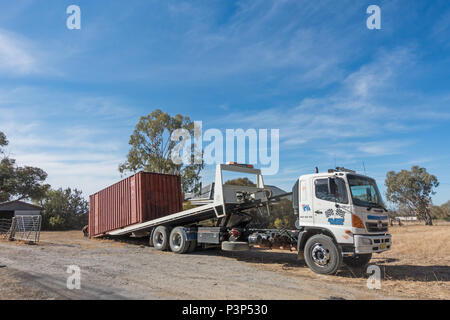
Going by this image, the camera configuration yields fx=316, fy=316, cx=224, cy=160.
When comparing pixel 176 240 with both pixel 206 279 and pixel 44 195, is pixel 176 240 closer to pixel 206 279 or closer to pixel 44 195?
pixel 206 279

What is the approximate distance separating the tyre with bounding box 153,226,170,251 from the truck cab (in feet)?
18.3

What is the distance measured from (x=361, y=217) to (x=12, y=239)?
1726 cm

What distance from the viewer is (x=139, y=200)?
512 inches

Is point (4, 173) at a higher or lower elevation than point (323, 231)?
higher

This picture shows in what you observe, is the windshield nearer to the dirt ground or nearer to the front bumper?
the front bumper

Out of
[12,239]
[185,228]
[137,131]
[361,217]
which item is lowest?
→ [12,239]

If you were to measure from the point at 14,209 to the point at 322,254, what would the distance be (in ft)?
116

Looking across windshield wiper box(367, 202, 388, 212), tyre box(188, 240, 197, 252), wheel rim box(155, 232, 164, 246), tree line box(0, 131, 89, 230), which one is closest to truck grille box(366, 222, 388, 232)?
windshield wiper box(367, 202, 388, 212)

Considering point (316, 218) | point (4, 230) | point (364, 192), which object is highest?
point (364, 192)

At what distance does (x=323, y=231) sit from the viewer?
309 inches

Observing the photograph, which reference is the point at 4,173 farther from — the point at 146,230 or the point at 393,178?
the point at 393,178

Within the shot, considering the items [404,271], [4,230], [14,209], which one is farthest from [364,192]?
[14,209]

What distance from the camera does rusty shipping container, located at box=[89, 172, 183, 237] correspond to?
1312 centimetres
